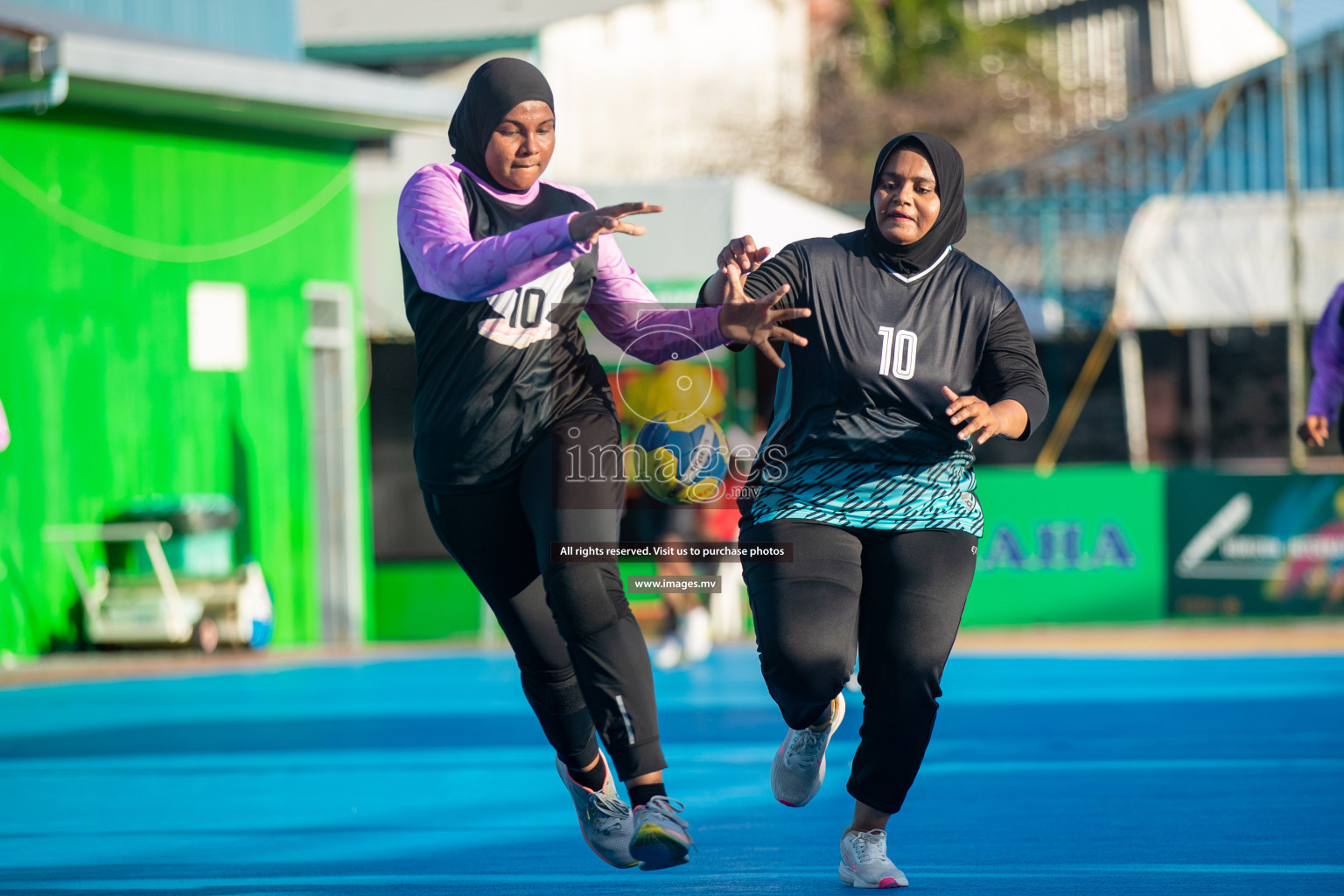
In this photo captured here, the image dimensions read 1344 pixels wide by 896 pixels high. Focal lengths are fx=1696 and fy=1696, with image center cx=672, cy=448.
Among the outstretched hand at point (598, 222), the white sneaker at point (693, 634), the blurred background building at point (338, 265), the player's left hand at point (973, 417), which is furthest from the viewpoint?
the blurred background building at point (338, 265)

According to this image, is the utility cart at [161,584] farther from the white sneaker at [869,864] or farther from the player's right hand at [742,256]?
the player's right hand at [742,256]

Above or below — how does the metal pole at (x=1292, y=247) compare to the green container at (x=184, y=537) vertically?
above

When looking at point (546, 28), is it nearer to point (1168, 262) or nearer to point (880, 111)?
point (1168, 262)

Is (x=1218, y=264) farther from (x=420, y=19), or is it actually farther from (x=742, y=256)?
(x=742, y=256)

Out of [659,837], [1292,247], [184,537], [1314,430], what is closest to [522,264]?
[659,837]

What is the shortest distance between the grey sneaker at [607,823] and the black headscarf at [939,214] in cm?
152

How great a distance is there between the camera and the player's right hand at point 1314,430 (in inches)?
271

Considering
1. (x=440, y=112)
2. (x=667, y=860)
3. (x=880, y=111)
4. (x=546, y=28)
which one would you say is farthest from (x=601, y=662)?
(x=880, y=111)

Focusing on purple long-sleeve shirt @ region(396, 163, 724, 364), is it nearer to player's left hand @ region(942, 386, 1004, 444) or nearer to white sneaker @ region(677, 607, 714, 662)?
player's left hand @ region(942, 386, 1004, 444)

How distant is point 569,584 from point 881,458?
33.5 inches

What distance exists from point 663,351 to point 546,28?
1547cm

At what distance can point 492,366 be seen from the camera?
4129 millimetres

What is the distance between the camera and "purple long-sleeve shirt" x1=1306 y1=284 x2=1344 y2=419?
22.9 feet

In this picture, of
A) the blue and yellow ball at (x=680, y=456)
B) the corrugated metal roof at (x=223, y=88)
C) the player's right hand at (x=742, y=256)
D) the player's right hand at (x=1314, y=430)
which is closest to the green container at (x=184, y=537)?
the corrugated metal roof at (x=223, y=88)
